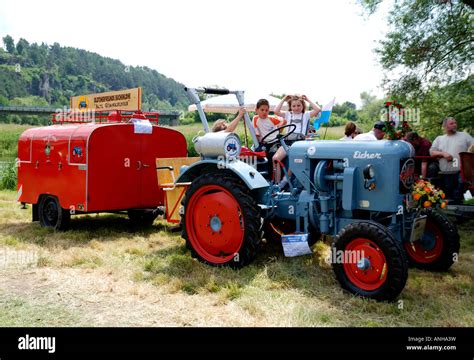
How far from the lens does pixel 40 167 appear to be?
750cm

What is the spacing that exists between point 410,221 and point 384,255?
783 millimetres

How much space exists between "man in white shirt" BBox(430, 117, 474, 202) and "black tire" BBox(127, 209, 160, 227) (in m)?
4.84

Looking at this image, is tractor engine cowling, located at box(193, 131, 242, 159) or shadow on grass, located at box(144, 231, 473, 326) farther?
tractor engine cowling, located at box(193, 131, 242, 159)

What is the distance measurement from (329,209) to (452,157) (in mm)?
3894

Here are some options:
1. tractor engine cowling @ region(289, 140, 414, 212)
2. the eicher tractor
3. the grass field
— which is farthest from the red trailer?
tractor engine cowling @ region(289, 140, 414, 212)

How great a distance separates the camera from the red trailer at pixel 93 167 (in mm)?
6840

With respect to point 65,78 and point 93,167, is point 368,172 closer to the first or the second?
point 93,167

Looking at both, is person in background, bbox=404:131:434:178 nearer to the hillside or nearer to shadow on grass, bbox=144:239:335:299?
shadow on grass, bbox=144:239:335:299

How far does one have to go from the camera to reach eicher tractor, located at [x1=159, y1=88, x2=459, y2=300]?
411 cm

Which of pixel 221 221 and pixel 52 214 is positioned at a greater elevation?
pixel 221 221

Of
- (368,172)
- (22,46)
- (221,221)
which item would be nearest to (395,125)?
(368,172)

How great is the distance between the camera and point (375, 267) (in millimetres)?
4051

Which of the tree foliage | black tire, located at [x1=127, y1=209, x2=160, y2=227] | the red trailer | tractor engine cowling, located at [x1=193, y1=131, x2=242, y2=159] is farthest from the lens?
the tree foliage

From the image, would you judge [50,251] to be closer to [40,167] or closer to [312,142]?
[40,167]
